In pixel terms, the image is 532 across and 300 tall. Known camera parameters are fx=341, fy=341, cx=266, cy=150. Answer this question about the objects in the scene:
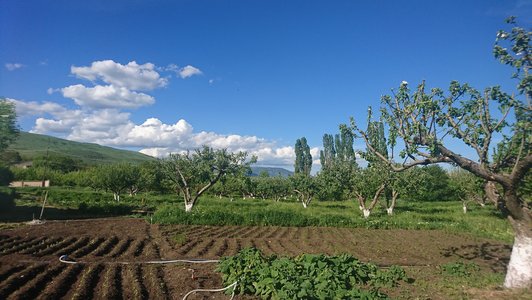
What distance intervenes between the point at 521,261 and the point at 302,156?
272ft

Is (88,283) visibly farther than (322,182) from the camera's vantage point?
No

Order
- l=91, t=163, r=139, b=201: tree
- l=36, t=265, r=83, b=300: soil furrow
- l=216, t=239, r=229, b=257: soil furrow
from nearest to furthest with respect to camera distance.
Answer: l=36, t=265, r=83, b=300: soil furrow → l=216, t=239, r=229, b=257: soil furrow → l=91, t=163, r=139, b=201: tree

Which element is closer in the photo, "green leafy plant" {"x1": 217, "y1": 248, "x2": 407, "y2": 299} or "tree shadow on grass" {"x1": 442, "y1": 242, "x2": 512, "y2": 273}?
"green leafy plant" {"x1": 217, "y1": 248, "x2": 407, "y2": 299}

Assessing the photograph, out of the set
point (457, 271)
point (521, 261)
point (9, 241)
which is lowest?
point (9, 241)

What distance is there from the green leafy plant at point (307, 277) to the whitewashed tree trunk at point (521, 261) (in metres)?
2.70

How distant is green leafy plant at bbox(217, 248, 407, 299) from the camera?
7.00 meters

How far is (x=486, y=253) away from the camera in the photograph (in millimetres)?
16141

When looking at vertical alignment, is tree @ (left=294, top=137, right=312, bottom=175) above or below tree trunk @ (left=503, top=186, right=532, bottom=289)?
above

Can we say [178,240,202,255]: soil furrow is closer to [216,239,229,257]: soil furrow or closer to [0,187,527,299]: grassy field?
[216,239,229,257]: soil furrow

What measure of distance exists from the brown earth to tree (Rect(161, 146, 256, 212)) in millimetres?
7480

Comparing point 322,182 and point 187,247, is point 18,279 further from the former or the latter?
point 322,182

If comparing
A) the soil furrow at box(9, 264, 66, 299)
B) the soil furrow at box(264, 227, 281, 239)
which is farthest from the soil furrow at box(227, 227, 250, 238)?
the soil furrow at box(9, 264, 66, 299)

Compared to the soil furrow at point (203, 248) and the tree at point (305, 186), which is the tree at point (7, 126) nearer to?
the soil furrow at point (203, 248)

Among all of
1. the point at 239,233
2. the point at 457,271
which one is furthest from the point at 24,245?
the point at 457,271
